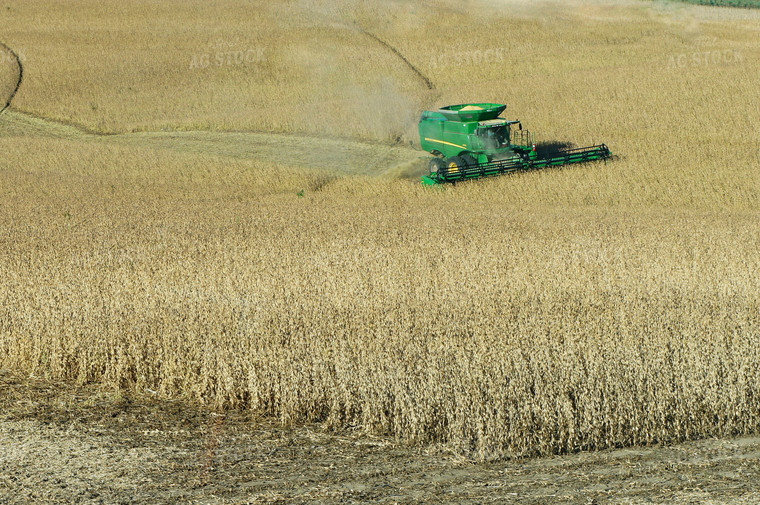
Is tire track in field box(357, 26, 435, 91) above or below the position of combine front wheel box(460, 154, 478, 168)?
above

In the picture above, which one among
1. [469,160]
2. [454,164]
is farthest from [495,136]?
[454,164]

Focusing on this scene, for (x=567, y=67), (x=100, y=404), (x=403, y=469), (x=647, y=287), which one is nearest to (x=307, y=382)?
(x=403, y=469)

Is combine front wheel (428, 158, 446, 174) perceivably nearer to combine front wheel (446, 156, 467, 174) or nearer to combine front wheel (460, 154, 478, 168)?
combine front wheel (446, 156, 467, 174)

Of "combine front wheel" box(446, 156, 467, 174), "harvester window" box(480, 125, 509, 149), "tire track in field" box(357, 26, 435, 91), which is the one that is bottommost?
"combine front wheel" box(446, 156, 467, 174)

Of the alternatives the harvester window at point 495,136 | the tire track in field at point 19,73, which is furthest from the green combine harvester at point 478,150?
the tire track in field at point 19,73

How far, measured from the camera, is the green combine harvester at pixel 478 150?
22.5 meters

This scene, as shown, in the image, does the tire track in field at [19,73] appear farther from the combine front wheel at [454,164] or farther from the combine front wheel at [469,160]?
the combine front wheel at [469,160]

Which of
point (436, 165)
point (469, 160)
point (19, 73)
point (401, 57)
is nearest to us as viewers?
point (469, 160)

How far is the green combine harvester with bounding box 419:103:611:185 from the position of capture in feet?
73.8

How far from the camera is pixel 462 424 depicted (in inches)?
272

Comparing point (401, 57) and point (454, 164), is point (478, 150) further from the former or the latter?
point (401, 57)

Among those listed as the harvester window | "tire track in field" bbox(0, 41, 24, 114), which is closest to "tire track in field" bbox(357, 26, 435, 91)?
the harvester window

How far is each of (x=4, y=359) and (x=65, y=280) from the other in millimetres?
2944

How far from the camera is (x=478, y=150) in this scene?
2266cm
